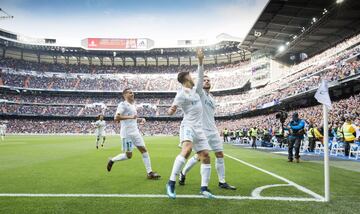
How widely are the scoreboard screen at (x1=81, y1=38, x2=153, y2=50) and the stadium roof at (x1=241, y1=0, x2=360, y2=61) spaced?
3561 centimetres

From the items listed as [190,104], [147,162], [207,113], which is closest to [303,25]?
[147,162]

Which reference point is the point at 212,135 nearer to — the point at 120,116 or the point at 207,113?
the point at 207,113

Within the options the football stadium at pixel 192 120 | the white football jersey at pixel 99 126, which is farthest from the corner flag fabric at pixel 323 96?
the white football jersey at pixel 99 126

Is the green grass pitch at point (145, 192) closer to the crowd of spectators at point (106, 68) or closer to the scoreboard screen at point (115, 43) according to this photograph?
the crowd of spectators at point (106, 68)

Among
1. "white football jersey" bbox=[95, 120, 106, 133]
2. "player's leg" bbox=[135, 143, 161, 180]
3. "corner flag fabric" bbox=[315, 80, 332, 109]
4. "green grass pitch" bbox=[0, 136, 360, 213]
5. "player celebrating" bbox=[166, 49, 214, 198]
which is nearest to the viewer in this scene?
"green grass pitch" bbox=[0, 136, 360, 213]

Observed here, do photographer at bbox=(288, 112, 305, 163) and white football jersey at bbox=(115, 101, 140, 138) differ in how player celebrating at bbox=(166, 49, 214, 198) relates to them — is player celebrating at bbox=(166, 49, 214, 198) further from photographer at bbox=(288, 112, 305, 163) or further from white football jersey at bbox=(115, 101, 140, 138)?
photographer at bbox=(288, 112, 305, 163)

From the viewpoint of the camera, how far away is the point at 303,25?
145 ft

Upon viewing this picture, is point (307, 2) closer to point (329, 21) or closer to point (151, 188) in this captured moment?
point (329, 21)

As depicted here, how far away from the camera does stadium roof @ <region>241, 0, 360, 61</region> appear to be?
121ft

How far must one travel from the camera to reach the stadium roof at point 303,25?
37000 mm

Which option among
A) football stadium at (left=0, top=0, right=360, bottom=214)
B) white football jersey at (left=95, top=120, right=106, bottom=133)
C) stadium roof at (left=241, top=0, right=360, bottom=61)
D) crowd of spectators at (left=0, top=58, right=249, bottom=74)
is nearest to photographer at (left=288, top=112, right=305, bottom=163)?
football stadium at (left=0, top=0, right=360, bottom=214)

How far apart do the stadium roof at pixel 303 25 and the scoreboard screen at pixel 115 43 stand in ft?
117

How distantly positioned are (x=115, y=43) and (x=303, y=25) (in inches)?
2130

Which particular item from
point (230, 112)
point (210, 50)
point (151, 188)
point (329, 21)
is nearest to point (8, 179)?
point (151, 188)
